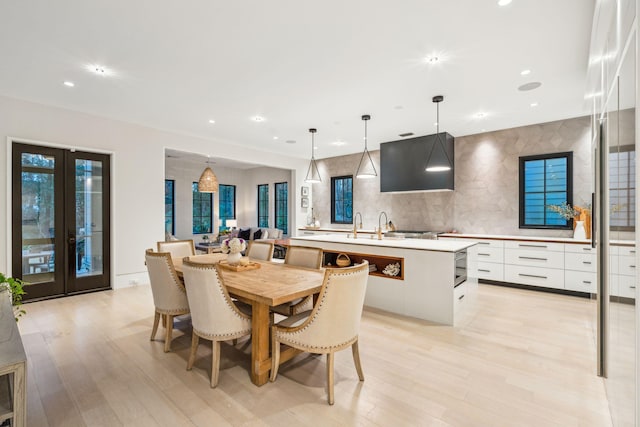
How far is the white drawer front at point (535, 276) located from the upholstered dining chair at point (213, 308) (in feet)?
14.9

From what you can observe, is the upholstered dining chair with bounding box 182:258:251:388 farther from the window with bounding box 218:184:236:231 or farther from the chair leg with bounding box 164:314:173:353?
the window with bounding box 218:184:236:231

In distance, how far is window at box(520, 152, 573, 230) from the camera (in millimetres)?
4828

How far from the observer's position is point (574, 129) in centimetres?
473

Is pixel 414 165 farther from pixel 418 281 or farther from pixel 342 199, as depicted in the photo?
pixel 418 281

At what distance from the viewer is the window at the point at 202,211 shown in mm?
9335

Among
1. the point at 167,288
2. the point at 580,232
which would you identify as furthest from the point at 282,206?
the point at 580,232

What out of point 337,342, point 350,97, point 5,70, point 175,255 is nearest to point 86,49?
point 5,70

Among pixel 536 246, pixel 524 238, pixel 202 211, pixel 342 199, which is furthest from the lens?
pixel 202 211

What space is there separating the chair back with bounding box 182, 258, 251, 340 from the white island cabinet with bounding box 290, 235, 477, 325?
2027 millimetres

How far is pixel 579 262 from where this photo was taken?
430 centimetres

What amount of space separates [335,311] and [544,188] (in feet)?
16.4

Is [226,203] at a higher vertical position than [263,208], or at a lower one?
higher

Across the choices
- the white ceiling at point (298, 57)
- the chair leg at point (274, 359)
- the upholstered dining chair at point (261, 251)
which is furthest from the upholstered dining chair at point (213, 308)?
the white ceiling at point (298, 57)

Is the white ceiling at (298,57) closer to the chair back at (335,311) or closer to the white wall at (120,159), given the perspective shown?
the white wall at (120,159)
